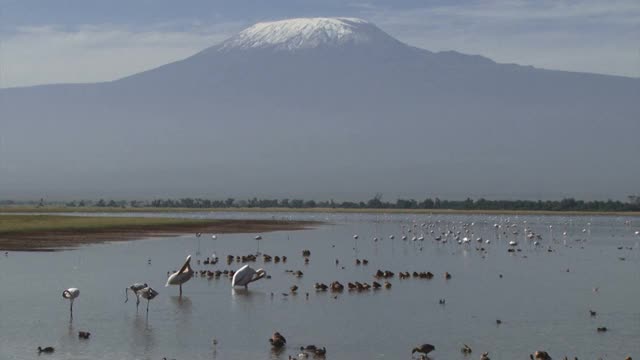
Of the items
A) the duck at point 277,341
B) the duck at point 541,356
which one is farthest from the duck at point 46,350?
the duck at point 541,356

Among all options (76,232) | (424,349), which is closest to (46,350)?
(424,349)

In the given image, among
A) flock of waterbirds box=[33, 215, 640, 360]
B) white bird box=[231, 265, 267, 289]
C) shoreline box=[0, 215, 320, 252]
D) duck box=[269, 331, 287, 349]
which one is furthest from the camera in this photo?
shoreline box=[0, 215, 320, 252]

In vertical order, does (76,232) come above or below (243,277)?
above

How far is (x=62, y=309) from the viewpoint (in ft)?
90.9

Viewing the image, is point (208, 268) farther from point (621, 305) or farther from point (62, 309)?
point (621, 305)

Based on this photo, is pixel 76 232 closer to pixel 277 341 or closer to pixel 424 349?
pixel 277 341

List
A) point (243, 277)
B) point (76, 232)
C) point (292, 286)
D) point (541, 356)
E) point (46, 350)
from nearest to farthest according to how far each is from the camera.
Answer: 1. point (541, 356)
2. point (46, 350)
3. point (243, 277)
4. point (292, 286)
5. point (76, 232)

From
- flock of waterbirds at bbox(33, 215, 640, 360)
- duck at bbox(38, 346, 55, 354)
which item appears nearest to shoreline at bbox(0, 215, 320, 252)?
flock of waterbirds at bbox(33, 215, 640, 360)

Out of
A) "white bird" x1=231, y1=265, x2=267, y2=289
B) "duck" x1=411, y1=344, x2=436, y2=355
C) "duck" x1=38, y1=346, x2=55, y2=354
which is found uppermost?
"white bird" x1=231, y1=265, x2=267, y2=289

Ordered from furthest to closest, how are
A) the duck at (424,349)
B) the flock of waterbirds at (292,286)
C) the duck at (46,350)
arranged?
the flock of waterbirds at (292,286), the duck at (424,349), the duck at (46,350)

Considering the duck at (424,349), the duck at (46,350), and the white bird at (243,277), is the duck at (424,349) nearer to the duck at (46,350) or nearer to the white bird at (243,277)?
the duck at (46,350)

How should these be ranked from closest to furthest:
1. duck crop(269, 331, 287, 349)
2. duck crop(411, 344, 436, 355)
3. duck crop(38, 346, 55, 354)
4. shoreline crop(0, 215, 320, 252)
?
duck crop(38, 346, 55, 354), duck crop(411, 344, 436, 355), duck crop(269, 331, 287, 349), shoreline crop(0, 215, 320, 252)

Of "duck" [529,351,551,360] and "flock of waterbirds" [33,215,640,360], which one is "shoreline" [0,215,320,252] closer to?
"flock of waterbirds" [33,215,640,360]

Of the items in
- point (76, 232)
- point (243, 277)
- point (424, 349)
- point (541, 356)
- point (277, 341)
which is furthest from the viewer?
point (76, 232)
